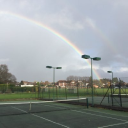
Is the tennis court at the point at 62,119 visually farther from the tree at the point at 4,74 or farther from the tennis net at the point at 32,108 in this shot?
the tree at the point at 4,74

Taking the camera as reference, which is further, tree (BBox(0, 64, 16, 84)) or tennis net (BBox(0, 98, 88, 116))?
tree (BBox(0, 64, 16, 84))

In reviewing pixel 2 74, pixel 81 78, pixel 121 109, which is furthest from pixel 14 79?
pixel 121 109

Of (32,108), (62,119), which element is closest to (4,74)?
(32,108)

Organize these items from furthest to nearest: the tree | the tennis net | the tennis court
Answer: the tree, the tennis net, the tennis court

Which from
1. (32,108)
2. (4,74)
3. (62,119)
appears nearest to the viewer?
(62,119)

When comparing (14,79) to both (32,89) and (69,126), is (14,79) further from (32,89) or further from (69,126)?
(69,126)

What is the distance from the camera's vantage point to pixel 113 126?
8727 millimetres

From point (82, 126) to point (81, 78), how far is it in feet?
340

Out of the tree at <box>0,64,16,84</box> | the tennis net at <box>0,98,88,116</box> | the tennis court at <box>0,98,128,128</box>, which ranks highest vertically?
the tree at <box>0,64,16,84</box>

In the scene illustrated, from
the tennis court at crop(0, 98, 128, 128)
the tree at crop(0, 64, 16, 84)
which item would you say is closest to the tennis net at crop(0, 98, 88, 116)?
the tennis court at crop(0, 98, 128, 128)

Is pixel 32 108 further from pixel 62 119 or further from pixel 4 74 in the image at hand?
pixel 4 74

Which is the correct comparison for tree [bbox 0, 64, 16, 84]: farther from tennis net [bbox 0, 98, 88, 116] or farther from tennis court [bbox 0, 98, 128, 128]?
tennis court [bbox 0, 98, 128, 128]

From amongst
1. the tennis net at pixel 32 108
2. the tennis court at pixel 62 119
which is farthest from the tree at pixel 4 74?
the tennis court at pixel 62 119

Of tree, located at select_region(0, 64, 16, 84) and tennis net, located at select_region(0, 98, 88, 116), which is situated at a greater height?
tree, located at select_region(0, 64, 16, 84)
